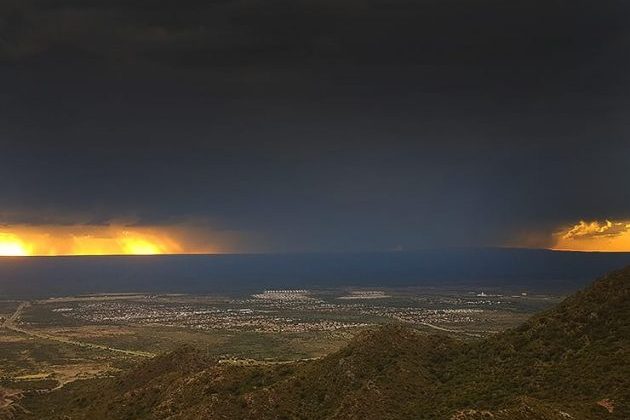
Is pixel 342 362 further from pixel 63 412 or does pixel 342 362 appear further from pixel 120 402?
pixel 63 412

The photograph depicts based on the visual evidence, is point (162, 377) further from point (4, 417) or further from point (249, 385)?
point (4, 417)

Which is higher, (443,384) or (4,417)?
(443,384)

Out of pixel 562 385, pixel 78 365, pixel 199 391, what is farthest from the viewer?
pixel 78 365

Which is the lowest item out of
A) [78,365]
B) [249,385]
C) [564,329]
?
[78,365]

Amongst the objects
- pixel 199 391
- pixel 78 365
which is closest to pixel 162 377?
pixel 199 391

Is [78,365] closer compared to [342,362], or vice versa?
[342,362]

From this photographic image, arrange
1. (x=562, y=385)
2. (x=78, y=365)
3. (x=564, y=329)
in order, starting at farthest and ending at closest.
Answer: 1. (x=78, y=365)
2. (x=564, y=329)
3. (x=562, y=385)
